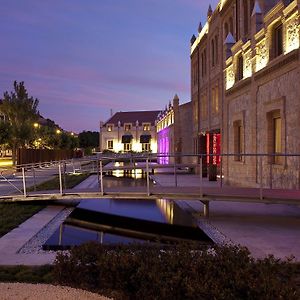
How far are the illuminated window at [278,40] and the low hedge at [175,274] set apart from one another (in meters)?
10.4

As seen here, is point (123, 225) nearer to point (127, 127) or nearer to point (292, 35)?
point (292, 35)

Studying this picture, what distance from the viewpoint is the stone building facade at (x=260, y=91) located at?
504 inches

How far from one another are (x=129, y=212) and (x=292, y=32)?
7.18m

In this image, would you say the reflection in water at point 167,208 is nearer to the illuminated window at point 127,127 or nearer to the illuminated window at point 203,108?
the illuminated window at point 203,108

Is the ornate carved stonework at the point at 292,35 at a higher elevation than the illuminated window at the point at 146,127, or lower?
lower

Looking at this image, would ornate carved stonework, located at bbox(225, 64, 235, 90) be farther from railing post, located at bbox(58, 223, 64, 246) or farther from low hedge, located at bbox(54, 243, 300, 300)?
low hedge, located at bbox(54, 243, 300, 300)

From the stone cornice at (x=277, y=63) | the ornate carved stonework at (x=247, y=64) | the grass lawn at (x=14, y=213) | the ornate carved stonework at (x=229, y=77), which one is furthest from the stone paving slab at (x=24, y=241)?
the ornate carved stonework at (x=229, y=77)

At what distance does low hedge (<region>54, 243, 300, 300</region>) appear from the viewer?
4.12 m

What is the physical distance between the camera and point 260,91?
51.5ft

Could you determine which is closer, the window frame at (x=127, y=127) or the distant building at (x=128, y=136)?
the distant building at (x=128, y=136)

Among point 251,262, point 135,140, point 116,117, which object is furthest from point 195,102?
point 116,117

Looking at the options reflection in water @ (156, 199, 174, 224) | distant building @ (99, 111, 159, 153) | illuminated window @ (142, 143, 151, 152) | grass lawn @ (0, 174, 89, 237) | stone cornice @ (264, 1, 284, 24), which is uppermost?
stone cornice @ (264, 1, 284, 24)

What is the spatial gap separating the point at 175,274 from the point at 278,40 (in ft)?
38.5

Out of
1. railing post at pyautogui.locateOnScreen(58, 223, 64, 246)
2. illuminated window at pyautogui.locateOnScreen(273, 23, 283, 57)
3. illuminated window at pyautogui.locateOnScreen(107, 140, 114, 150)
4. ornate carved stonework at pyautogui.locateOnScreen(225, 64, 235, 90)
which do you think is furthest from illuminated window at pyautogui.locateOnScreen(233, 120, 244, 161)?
illuminated window at pyautogui.locateOnScreen(107, 140, 114, 150)
